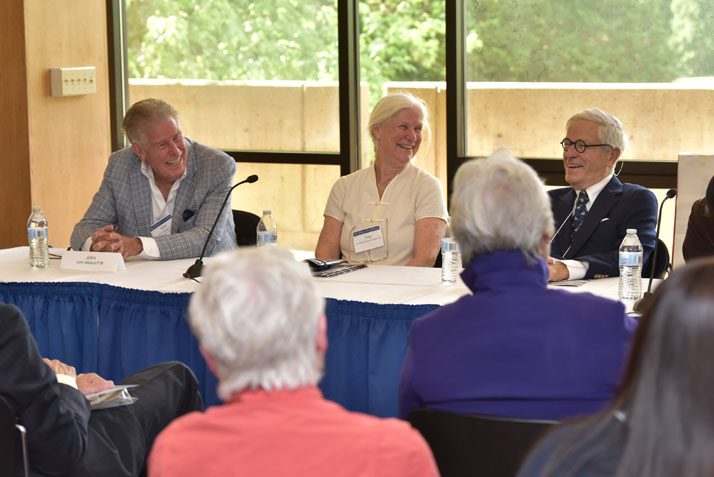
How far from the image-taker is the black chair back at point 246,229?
427cm

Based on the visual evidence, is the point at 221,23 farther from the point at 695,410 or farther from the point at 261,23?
the point at 695,410

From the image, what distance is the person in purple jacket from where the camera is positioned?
1.75m

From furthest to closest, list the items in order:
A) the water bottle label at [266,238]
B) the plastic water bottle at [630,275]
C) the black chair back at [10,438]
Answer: the water bottle label at [266,238]
the plastic water bottle at [630,275]
the black chair back at [10,438]

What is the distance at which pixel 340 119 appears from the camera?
579 centimetres

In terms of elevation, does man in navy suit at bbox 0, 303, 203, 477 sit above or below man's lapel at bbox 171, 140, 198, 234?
below

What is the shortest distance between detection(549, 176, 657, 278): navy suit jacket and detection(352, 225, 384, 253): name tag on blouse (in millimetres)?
717

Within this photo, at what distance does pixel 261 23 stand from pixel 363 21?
0.67 meters

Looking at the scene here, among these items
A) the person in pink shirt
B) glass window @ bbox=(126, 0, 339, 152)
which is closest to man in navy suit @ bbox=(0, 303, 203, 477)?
the person in pink shirt

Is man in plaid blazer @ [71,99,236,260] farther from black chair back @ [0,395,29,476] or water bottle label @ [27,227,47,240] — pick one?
black chair back @ [0,395,29,476]

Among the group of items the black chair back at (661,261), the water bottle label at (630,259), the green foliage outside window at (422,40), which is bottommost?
the black chair back at (661,261)

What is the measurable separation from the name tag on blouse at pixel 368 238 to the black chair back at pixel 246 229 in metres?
0.50

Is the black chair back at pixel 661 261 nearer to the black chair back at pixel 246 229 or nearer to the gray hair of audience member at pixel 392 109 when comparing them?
the gray hair of audience member at pixel 392 109

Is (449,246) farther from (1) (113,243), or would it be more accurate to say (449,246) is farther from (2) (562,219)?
(1) (113,243)

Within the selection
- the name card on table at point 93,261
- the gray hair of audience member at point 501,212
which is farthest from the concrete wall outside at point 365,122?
the gray hair of audience member at point 501,212
